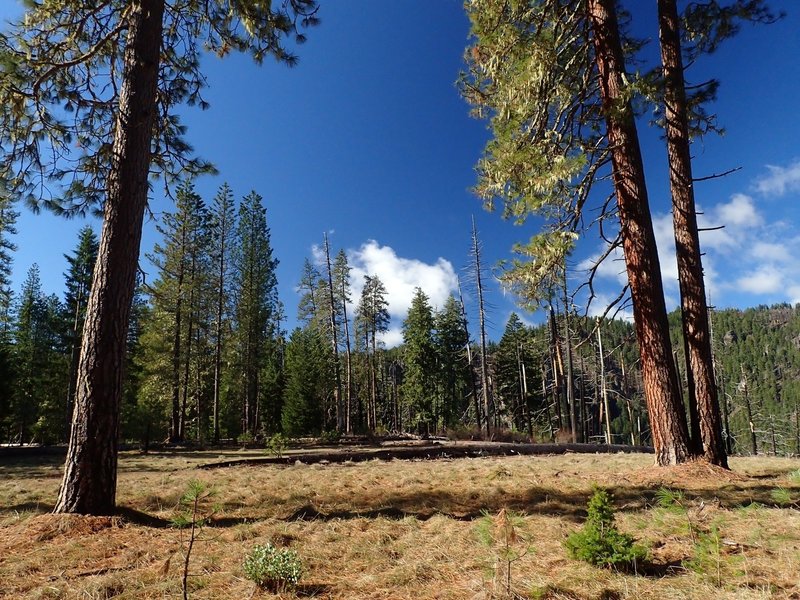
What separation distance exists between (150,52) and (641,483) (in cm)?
927

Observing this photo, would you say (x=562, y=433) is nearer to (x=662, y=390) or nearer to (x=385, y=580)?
(x=662, y=390)

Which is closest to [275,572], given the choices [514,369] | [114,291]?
[114,291]

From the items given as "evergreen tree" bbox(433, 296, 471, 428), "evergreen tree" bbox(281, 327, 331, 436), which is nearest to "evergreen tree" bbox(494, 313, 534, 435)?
"evergreen tree" bbox(433, 296, 471, 428)

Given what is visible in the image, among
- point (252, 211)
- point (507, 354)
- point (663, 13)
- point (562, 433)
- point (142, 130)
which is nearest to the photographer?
point (142, 130)

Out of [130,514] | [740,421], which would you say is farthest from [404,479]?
[740,421]

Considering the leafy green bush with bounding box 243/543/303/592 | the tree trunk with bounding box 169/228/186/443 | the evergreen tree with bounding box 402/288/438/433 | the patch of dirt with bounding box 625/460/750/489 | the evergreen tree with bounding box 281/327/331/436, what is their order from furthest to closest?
the evergreen tree with bounding box 402/288/438/433, the evergreen tree with bounding box 281/327/331/436, the tree trunk with bounding box 169/228/186/443, the patch of dirt with bounding box 625/460/750/489, the leafy green bush with bounding box 243/543/303/592

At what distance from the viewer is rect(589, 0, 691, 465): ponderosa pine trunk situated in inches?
255

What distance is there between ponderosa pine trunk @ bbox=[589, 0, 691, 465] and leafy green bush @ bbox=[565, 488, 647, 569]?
420 centimetres

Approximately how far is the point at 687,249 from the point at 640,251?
3.09ft

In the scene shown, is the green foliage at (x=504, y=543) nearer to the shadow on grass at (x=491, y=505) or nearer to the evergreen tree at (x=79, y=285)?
the shadow on grass at (x=491, y=505)

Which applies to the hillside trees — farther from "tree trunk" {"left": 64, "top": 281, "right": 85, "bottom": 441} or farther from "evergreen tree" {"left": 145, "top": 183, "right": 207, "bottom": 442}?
"tree trunk" {"left": 64, "top": 281, "right": 85, "bottom": 441}

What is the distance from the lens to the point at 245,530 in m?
4.39

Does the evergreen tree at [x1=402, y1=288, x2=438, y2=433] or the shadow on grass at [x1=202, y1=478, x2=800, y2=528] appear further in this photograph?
the evergreen tree at [x1=402, y1=288, x2=438, y2=433]

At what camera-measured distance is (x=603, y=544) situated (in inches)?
116
